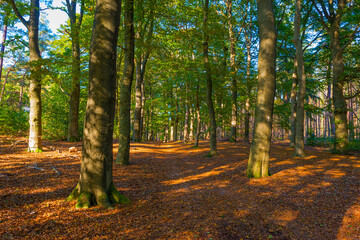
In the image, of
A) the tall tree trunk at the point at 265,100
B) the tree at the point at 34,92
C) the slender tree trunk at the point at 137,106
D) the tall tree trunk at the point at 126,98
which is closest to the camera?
the tall tree trunk at the point at 265,100

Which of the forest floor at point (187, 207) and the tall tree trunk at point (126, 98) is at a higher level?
the tall tree trunk at point (126, 98)

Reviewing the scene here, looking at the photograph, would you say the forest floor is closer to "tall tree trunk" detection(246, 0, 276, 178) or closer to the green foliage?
"tall tree trunk" detection(246, 0, 276, 178)

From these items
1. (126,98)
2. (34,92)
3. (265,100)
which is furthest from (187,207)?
(34,92)

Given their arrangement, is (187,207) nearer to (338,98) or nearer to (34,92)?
(34,92)

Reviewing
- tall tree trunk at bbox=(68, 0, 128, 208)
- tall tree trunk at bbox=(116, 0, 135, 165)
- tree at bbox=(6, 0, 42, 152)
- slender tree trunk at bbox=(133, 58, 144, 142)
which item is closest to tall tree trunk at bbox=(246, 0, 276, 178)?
tall tree trunk at bbox=(68, 0, 128, 208)

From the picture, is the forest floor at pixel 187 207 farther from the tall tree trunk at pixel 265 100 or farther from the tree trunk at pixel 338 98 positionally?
the tree trunk at pixel 338 98

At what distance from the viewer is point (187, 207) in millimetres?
4566

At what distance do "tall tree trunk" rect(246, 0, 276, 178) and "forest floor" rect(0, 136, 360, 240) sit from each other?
0.58 metres

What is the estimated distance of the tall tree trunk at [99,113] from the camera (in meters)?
4.18

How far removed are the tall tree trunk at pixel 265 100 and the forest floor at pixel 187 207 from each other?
1.89 feet

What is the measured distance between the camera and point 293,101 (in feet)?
47.9

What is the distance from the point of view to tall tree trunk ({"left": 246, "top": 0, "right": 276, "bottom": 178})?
663cm

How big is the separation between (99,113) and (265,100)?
5.46 meters

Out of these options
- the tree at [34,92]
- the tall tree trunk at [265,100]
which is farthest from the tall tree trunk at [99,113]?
the tree at [34,92]
